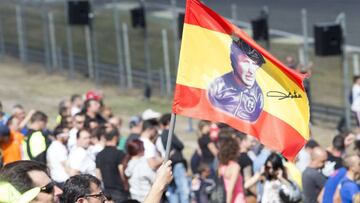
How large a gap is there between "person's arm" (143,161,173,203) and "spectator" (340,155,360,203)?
4148 millimetres

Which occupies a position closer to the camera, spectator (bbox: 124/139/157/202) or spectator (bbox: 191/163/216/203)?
spectator (bbox: 124/139/157/202)

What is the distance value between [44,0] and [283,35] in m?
8.18

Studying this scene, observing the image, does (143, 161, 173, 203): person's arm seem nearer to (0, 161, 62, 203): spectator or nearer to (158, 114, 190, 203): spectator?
(0, 161, 62, 203): spectator

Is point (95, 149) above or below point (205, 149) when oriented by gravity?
above

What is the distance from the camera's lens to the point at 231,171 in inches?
476

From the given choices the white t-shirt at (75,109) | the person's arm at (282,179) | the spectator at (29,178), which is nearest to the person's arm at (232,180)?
the person's arm at (282,179)

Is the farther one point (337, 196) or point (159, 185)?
point (337, 196)

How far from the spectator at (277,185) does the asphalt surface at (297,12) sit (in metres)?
13.3

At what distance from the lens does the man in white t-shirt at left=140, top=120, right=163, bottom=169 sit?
1288 centimetres

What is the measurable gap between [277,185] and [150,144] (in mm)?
2186

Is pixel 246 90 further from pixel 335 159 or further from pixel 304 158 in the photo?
pixel 304 158

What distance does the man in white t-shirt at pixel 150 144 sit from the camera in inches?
507

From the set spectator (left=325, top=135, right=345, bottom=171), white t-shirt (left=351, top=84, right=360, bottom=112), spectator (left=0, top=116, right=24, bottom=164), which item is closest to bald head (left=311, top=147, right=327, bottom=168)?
spectator (left=325, top=135, right=345, bottom=171)
